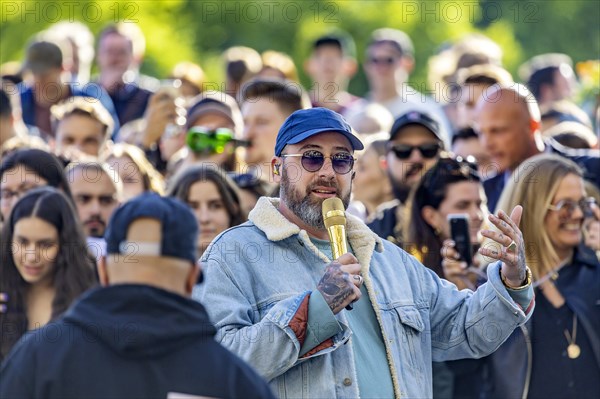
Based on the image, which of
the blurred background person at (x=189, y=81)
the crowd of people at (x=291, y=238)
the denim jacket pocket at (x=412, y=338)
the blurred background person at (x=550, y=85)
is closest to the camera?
the crowd of people at (x=291, y=238)

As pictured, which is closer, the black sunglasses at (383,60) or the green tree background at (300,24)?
the black sunglasses at (383,60)

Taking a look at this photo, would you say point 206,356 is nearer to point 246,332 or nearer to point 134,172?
point 246,332

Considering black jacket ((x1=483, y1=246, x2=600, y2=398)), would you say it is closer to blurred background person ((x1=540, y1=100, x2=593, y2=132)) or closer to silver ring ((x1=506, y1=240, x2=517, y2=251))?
silver ring ((x1=506, y1=240, x2=517, y2=251))

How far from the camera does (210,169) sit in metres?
10.0

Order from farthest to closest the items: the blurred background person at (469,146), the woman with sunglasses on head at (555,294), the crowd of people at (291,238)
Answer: the blurred background person at (469,146)
the woman with sunglasses on head at (555,294)
the crowd of people at (291,238)

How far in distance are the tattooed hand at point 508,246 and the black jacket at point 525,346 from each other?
75.6 inches

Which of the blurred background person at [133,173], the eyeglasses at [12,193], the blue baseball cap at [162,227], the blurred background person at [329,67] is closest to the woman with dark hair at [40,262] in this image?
the eyeglasses at [12,193]

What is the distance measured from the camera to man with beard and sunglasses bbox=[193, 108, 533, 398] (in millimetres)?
6480

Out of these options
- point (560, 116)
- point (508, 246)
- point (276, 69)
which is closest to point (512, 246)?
point (508, 246)

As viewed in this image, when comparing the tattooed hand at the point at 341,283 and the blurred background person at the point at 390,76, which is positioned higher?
the blurred background person at the point at 390,76

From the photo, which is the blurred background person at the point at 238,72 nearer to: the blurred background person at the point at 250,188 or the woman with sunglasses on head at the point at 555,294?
the blurred background person at the point at 250,188

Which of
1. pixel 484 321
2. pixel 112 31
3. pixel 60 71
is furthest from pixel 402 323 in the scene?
pixel 112 31

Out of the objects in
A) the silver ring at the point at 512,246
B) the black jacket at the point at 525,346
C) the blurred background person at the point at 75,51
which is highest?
the blurred background person at the point at 75,51

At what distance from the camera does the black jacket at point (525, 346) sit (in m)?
8.75
